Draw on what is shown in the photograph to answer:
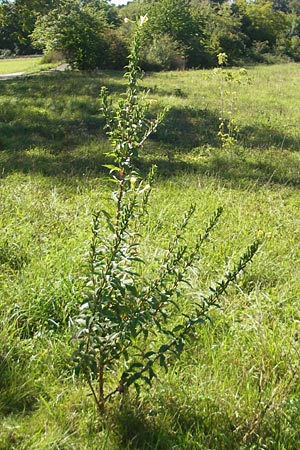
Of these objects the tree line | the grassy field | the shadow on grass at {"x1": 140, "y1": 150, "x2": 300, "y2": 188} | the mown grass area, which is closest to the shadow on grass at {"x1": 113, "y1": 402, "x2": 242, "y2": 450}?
the grassy field

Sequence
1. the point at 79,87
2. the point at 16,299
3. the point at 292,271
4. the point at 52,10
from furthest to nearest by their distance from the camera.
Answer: the point at 52,10 → the point at 79,87 → the point at 292,271 → the point at 16,299

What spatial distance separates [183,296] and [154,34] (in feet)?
77.2

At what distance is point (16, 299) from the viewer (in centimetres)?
287

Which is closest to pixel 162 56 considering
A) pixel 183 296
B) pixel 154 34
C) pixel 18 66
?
pixel 154 34

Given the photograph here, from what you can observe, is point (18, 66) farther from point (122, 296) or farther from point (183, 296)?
point (122, 296)

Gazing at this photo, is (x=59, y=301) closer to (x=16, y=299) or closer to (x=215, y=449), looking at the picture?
(x=16, y=299)

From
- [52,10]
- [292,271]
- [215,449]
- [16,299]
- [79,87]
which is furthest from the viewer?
[52,10]

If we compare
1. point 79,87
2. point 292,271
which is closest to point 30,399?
point 292,271

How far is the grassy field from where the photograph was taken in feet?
6.84

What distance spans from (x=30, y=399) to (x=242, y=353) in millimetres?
1167

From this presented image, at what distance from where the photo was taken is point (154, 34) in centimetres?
2409

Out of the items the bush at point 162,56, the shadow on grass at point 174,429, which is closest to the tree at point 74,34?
the bush at point 162,56

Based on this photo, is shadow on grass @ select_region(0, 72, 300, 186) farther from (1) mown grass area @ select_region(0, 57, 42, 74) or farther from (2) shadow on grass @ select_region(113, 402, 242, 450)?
(1) mown grass area @ select_region(0, 57, 42, 74)

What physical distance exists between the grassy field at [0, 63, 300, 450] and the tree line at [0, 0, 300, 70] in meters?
6.58
